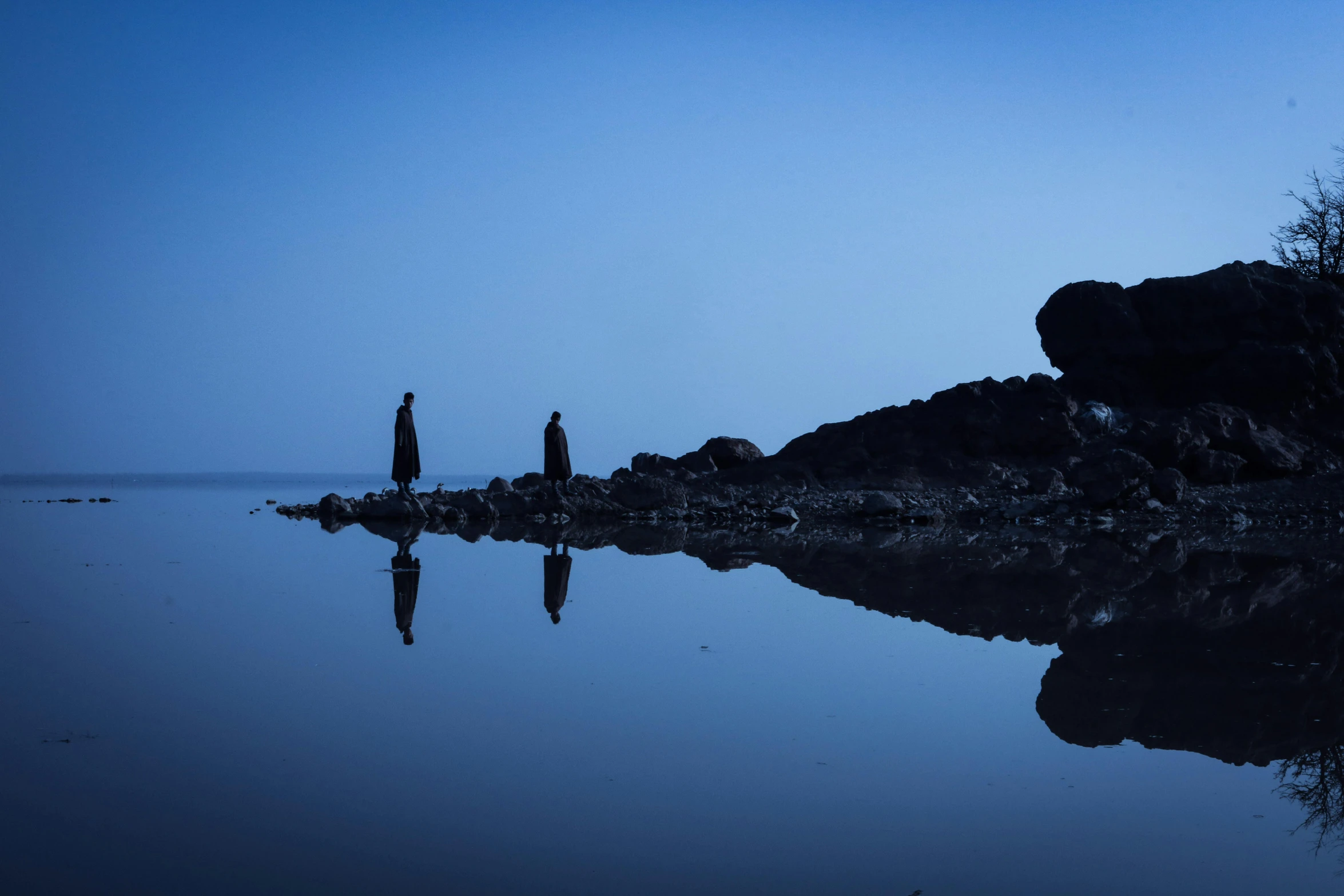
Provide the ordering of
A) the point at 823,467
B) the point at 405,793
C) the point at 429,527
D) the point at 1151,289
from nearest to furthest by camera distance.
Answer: the point at 405,793 < the point at 429,527 < the point at 823,467 < the point at 1151,289

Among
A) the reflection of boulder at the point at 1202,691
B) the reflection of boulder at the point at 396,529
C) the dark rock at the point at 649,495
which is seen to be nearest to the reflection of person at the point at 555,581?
the reflection of boulder at the point at 396,529

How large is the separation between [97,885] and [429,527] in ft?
52.4

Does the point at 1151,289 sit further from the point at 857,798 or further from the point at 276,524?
the point at 857,798

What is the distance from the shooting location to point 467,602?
853cm

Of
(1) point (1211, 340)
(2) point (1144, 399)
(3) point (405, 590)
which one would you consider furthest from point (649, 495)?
(1) point (1211, 340)

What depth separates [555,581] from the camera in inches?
400

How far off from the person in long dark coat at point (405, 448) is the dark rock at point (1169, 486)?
16.1 m

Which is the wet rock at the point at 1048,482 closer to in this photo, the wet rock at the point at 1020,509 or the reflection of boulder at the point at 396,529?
the wet rock at the point at 1020,509

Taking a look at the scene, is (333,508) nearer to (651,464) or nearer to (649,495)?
(649,495)

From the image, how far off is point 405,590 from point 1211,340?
25301 mm

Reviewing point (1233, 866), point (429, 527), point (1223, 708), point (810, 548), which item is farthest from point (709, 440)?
point (1233, 866)

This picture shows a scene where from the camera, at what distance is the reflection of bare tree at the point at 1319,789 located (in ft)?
11.6

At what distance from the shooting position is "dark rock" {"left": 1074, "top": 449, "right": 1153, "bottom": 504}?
69.2ft

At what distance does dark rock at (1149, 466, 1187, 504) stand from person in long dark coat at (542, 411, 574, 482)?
13112 mm
